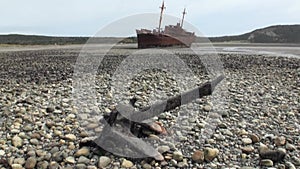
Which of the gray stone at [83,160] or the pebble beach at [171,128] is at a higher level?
the pebble beach at [171,128]

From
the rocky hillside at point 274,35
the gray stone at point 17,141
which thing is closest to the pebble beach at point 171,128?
the gray stone at point 17,141

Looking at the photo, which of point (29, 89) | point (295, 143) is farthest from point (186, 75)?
point (295, 143)

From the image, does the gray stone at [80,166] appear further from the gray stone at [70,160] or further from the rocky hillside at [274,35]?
the rocky hillside at [274,35]

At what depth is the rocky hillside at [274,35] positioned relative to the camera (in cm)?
6919

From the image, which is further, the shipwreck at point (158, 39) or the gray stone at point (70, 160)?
the shipwreck at point (158, 39)

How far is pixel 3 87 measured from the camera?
9.23 m

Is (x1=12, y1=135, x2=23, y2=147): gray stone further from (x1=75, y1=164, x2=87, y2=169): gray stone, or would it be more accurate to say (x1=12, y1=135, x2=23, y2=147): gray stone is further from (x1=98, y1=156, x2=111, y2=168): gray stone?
(x1=98, y1=156, x2=111, y2=168): gray stone

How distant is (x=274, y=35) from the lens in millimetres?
76688

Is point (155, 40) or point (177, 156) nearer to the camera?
point (177, 156)

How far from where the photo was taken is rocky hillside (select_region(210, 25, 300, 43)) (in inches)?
2724

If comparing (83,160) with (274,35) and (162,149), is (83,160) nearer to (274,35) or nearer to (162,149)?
(162,149)

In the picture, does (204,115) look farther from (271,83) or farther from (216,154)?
(271,83)

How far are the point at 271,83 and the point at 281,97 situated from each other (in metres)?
2.05

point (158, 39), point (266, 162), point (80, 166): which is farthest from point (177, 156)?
point (158, 39)
